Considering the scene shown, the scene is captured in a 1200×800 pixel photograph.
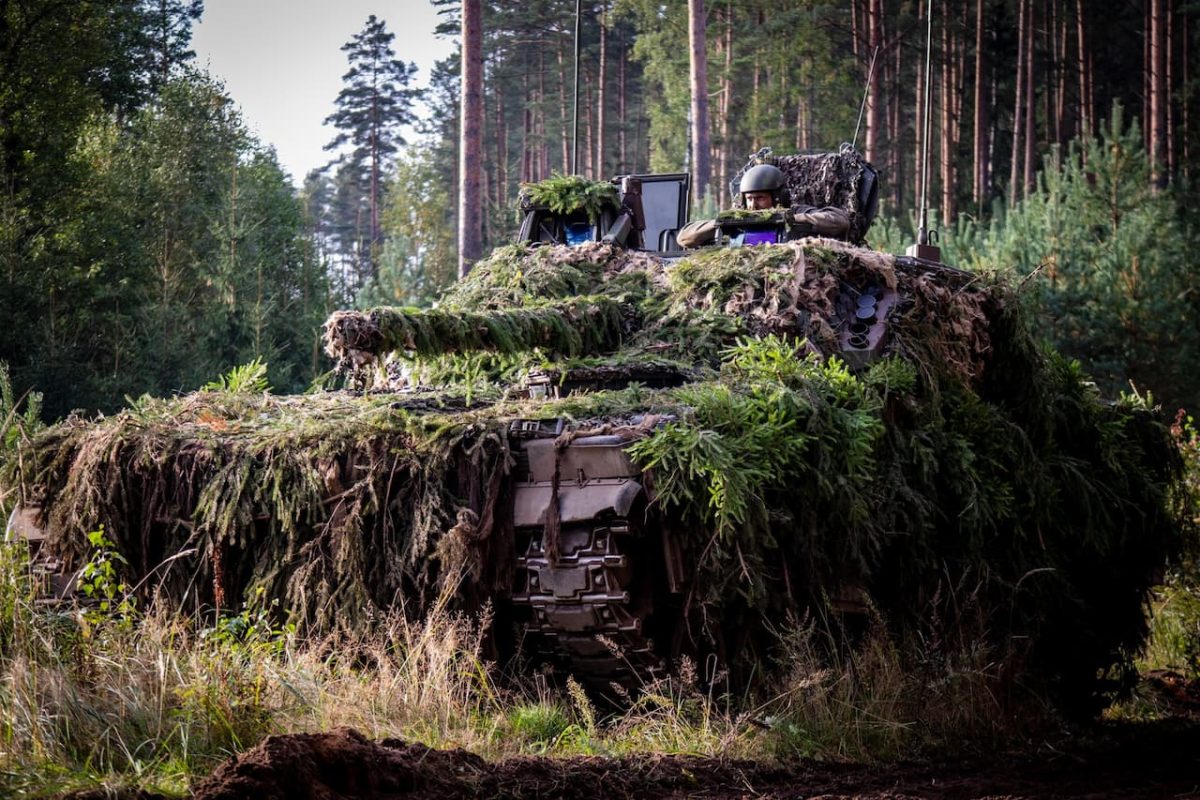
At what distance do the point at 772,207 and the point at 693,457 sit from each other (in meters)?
4.17

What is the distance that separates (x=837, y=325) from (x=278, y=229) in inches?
743

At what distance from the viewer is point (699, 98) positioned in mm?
21859

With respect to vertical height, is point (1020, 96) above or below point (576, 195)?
above

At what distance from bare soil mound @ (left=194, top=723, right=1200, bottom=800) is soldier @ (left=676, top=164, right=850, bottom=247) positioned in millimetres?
3698

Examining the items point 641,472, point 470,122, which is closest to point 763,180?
point 641,472

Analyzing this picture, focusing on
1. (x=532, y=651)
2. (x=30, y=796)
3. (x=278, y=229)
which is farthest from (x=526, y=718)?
(x=278, y=229)

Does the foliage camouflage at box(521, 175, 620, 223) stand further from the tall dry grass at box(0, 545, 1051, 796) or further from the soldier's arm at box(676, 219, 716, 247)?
the tall dry grass at box(0, 545, 1051, 796)

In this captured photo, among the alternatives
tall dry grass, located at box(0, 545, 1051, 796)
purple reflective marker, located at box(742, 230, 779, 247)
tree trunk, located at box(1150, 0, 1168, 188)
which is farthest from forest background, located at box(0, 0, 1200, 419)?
tall dry grass, located at box(0, 545, 1051, 796)

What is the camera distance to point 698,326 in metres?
7.72

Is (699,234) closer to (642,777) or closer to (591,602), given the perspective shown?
(591,602)

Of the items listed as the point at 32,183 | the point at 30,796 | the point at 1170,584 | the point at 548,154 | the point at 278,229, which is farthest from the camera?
the point at 548,154

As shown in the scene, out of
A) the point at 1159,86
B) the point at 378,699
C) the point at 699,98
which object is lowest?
the point at 378,699

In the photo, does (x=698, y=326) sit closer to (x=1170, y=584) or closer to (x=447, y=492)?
(x=447, y=492)

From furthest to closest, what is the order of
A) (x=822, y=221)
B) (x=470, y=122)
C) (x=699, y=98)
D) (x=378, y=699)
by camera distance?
(x=699, y=98) < (x=470, y=122) < (x=822, y=221) < (x=378, y=699)
